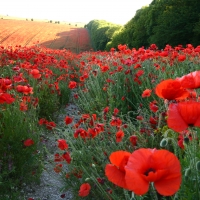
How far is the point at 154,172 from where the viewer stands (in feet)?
3.40

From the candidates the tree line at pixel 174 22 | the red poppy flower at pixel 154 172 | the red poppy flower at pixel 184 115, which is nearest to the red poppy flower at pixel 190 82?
the red poppy flower at pixel 184 115

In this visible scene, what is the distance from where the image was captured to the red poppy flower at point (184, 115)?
117 centimetres

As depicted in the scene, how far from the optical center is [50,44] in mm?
27703

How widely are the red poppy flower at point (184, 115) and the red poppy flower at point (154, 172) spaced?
20 centimetres

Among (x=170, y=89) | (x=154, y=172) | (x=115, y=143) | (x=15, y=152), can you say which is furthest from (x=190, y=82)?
(x=15, y=152)

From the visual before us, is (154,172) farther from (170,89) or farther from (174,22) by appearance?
(174,22)

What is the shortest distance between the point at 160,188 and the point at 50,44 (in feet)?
90.2

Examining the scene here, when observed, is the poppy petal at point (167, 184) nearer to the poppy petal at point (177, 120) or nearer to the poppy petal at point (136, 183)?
the poppy petal at point (136, 183)

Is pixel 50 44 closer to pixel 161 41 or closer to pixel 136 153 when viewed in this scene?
pixel 161 41

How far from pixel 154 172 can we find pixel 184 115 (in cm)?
27

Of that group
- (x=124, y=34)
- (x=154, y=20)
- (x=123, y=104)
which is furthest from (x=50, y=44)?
(x=123, y=104)

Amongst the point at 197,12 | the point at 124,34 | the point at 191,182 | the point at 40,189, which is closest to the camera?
the point at 191,182

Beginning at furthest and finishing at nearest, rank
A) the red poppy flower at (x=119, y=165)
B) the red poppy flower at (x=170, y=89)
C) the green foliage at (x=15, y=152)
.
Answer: the green foliage at (x=15, y=152) < the red poppy flower at (x=170, y=89) < the red poppy flower at (x=119, y=165)

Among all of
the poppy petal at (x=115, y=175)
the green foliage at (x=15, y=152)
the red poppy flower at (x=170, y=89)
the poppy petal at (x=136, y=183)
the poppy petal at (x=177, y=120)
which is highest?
the red poppy flower at (x=170, y=89)
